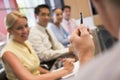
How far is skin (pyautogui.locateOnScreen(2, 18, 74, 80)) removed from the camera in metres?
1.57

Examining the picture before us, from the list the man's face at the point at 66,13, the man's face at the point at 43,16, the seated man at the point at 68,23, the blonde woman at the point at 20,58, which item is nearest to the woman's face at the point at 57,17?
the seated man at the point at 68,23

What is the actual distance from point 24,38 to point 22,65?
28 centimetres

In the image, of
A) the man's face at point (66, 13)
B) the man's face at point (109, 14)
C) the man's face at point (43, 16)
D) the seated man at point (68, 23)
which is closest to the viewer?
the man's face at point (109, 14)

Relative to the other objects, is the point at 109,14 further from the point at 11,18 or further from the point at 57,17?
the point at 57,17

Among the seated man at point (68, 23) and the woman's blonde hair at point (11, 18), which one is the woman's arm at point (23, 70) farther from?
the seated man at point (68, 23)

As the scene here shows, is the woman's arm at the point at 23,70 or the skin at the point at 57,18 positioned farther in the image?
the skin at the point at 57,18

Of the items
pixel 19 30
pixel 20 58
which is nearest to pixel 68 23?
pixel 19 30

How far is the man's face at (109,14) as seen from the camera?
33cm

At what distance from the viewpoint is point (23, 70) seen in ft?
5.47

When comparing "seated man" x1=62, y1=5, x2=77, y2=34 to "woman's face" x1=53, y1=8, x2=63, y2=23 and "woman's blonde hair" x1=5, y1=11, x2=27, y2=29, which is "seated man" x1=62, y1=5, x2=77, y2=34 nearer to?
"woman's face" x1=53, y1=8, x2=63, y2=23

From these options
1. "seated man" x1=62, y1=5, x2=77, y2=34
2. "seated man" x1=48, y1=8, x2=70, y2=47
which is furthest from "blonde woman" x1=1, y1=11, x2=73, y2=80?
"seated man" x1=62, y1=5, x2=77, y2=34

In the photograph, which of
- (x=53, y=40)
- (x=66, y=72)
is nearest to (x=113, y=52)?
(x=66, y=72)

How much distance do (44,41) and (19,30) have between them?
632mm

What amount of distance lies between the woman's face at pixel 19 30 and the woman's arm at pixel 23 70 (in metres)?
0.20
